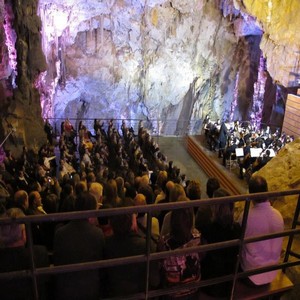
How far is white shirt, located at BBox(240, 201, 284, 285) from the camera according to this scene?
2.59 metres

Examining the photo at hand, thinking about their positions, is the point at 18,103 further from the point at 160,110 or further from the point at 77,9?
the point at 160,110

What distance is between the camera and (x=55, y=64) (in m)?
15.6

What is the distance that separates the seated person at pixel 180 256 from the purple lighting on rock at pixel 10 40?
418 inches

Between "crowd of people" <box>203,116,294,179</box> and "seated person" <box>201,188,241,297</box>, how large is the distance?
239 inches

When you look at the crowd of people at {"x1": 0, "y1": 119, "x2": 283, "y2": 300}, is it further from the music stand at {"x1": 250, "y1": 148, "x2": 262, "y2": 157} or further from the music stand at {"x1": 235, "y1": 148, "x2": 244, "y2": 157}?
the music stand at {"x1": 235, "y1": 148, "x2": 244, "y2": 157}

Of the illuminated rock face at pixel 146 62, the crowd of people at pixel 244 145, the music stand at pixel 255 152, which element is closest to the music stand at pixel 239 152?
the crowd of people at pixel 244 145

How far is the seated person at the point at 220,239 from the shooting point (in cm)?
252

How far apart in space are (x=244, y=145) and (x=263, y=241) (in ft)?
25.5

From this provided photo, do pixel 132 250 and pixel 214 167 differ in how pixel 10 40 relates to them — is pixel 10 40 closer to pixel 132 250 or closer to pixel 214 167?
pixel 214 167

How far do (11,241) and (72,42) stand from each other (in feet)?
49.6

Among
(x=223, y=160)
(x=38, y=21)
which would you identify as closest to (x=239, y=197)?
(x=223, y=160)

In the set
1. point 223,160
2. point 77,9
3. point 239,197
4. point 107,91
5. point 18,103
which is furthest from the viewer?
point 107,91

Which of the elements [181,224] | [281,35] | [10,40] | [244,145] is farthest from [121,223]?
[281,35]

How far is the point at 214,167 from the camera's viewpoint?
9727 mm
